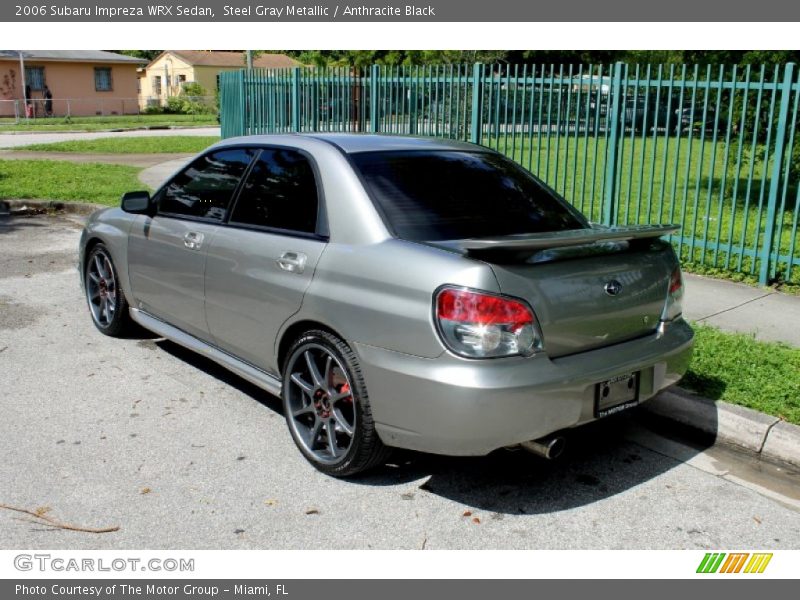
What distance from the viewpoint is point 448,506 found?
3828mm

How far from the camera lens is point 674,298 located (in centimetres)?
421

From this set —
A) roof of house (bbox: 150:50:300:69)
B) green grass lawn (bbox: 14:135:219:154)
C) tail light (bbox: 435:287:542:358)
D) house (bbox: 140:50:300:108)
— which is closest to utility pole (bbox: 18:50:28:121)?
house (bbox: 140:50:300:108)

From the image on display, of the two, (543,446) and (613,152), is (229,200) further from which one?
(613,152)

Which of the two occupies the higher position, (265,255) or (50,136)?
(265,255)

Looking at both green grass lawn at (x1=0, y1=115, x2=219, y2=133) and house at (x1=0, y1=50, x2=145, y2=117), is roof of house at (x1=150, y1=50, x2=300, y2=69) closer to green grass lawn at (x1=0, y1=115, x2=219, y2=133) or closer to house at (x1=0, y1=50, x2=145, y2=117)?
house at (x1=0, y1=50, x2=145, y2=117)

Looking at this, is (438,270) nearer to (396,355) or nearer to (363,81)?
(396,355)

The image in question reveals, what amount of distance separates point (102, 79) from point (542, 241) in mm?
52705

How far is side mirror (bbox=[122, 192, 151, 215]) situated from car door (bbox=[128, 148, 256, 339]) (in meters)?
0.06

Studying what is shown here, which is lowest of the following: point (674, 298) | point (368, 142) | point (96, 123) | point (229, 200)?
point (96, 123)

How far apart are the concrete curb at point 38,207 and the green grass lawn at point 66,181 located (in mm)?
222

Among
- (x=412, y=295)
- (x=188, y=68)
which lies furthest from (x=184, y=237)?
(x=188, y=68)

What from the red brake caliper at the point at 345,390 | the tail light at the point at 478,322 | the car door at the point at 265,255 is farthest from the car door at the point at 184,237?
the tail light at the point at 478,322

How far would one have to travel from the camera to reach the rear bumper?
11.1 feet

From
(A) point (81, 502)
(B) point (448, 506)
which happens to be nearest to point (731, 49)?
(B) point (448, 506)
